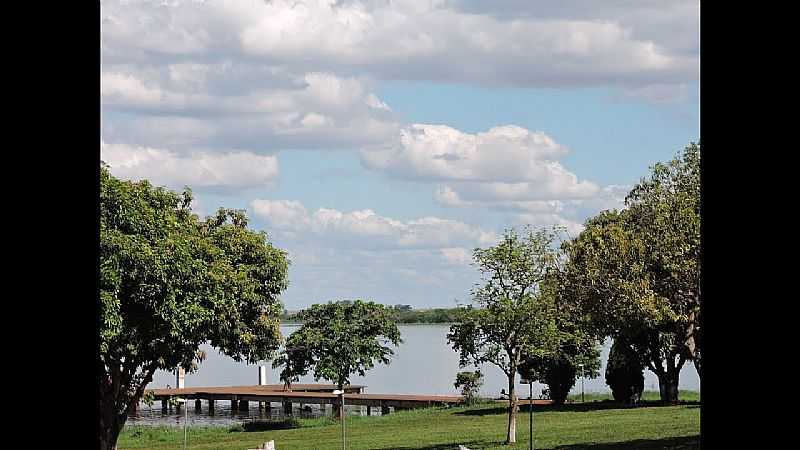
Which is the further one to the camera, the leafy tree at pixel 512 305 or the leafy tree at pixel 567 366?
the leafy tree at pixel 567 366

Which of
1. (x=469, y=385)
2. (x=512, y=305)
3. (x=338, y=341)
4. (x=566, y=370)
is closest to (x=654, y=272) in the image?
(x=512, y=305)

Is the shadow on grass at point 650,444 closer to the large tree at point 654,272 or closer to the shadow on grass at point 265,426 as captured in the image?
the large tree at point 654,272

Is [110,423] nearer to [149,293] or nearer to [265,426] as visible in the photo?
[149,293]

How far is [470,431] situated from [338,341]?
6.45 metres

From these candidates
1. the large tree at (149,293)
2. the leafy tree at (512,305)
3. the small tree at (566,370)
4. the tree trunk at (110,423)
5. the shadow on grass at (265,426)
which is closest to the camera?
the large tree at (149,293)

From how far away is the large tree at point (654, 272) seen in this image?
51.7 ft

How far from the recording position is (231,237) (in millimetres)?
19500

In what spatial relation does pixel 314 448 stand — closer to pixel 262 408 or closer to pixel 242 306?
pixel 242 306

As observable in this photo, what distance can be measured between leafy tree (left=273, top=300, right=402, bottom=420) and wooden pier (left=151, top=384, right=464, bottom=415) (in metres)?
1.54

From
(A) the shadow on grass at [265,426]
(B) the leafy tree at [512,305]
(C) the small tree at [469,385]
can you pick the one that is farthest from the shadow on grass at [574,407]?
(B) the leafy tree at [512,305]

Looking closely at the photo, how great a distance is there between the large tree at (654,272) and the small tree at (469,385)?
12.9ft

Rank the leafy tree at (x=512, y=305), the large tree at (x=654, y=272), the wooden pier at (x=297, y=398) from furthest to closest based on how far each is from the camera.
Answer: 1. the wooden pier at (x=297, y=398)
2. the large tree at (x=654, y=272)
3. the leafy tree at (x=512, y=305)
